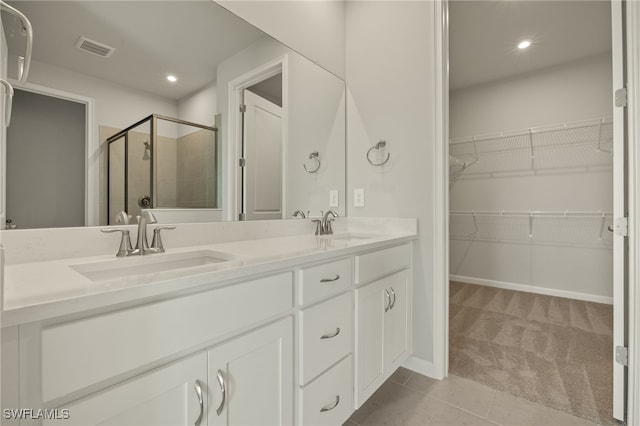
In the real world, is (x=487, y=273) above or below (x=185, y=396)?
below

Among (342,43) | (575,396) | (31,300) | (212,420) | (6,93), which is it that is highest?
(342,43)

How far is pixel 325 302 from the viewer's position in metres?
1.12

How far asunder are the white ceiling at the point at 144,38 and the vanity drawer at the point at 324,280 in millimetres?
975

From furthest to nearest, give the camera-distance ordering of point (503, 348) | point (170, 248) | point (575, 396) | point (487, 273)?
point (487, 273) → point (503, 348) → point (575, 396) → point (170, 248)

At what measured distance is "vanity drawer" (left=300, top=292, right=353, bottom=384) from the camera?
3.40 feet

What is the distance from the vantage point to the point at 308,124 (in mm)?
1951

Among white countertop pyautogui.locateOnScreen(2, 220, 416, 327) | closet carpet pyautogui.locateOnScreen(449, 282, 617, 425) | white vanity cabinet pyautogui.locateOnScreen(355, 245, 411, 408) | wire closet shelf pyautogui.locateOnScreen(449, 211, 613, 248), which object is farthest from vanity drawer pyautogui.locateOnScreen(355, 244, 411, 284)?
wire closet shelf pyautogui.locateOnScreen(449, 211, 613, 248)

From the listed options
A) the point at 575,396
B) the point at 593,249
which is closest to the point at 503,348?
the point at 575,396

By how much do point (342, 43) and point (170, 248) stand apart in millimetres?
1856

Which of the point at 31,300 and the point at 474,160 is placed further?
the point at 474,160

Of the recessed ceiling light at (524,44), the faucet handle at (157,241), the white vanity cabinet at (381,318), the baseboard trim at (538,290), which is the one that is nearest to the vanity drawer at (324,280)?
the white vanity cabinet at (381,318)

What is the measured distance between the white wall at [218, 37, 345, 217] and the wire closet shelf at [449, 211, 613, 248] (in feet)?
A: 8.34

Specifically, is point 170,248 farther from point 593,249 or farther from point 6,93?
point 593,249

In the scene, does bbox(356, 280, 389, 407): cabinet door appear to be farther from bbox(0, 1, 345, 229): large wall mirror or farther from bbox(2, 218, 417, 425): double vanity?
bbox(0, 1, 345, 229): large wall mirror
